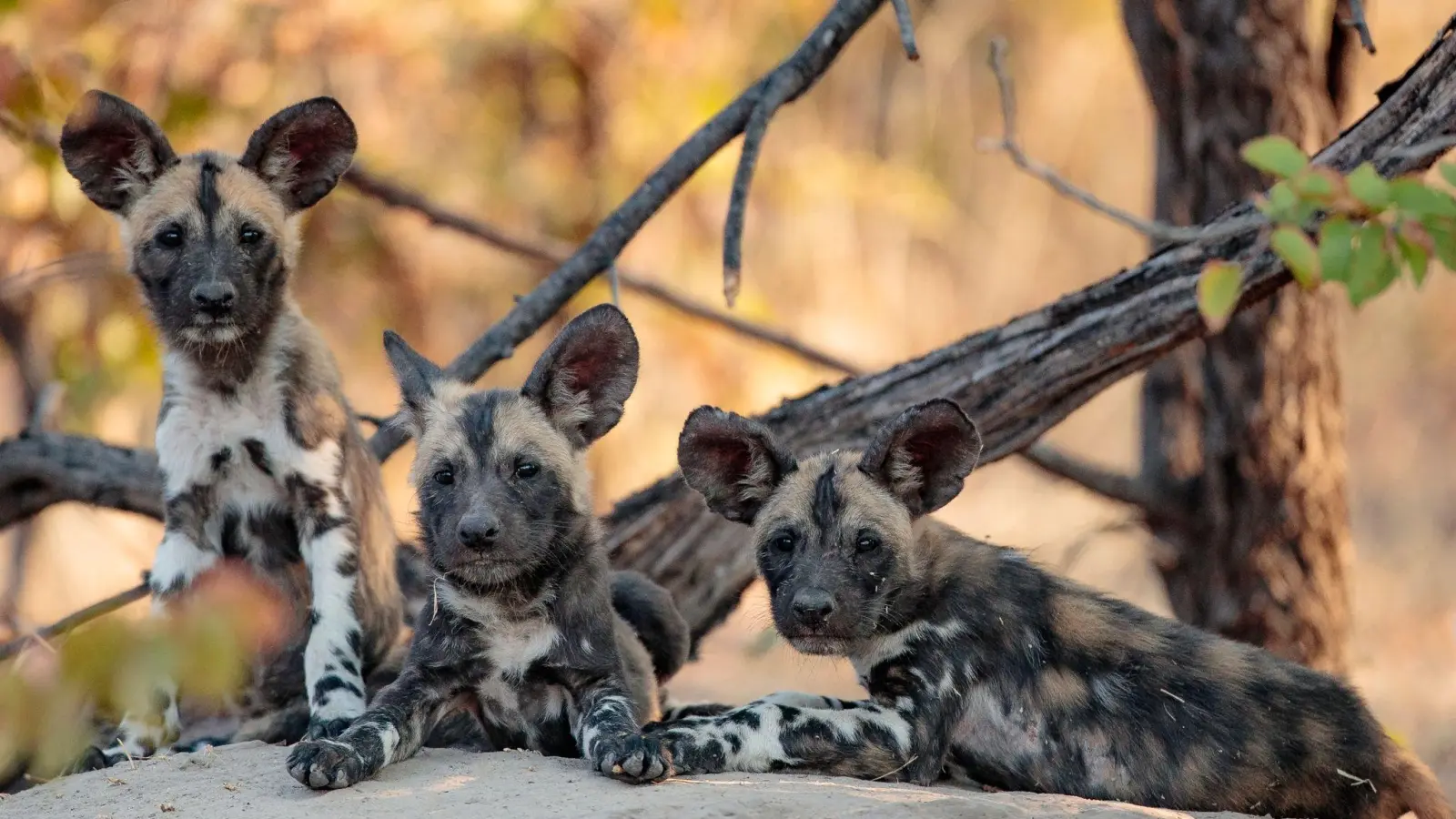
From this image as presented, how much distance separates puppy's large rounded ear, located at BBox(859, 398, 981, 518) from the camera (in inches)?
191

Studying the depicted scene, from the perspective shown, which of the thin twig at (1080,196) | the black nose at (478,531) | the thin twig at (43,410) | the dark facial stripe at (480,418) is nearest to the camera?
the thin twig at (1080,196)

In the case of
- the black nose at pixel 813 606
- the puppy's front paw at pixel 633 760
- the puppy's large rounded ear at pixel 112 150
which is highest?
the puppy's large rounded ear at pixel 112 150

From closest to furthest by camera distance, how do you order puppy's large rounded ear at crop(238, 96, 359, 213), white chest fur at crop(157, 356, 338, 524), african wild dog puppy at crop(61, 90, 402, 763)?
1. african wild dog puppy at crop(61, 90, 402, 763)
2. white chest fur at crop(157, 356, 338, 524)
3. puppy's large rounded ear at crop(238, 96, 359, 213)

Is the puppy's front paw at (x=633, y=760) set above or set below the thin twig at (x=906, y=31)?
below

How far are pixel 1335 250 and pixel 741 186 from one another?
2766 millimetres

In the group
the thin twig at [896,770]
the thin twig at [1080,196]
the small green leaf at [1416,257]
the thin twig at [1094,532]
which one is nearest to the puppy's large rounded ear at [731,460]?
the thin twig at [896,770]

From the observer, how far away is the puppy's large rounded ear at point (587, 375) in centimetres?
497

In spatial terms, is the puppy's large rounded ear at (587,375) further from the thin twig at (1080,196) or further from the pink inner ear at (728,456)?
the thin twig at (1080,196)

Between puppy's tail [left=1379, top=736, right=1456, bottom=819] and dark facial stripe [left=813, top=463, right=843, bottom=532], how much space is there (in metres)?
1.76

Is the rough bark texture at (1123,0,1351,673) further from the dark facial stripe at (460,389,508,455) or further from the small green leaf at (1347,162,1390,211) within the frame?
the small green leaf at (1347,162,1390,211)

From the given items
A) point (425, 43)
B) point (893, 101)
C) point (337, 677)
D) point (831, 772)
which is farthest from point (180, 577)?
point (893, 101)

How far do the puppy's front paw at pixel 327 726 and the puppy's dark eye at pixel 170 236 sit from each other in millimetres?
1600

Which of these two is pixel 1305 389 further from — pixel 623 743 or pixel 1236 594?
pixel 623 743

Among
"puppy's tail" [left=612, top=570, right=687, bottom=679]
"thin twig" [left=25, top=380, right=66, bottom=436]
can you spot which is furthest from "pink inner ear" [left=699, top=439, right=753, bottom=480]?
"thin twig" [left=25, top=380, right=66, bottom=436]
